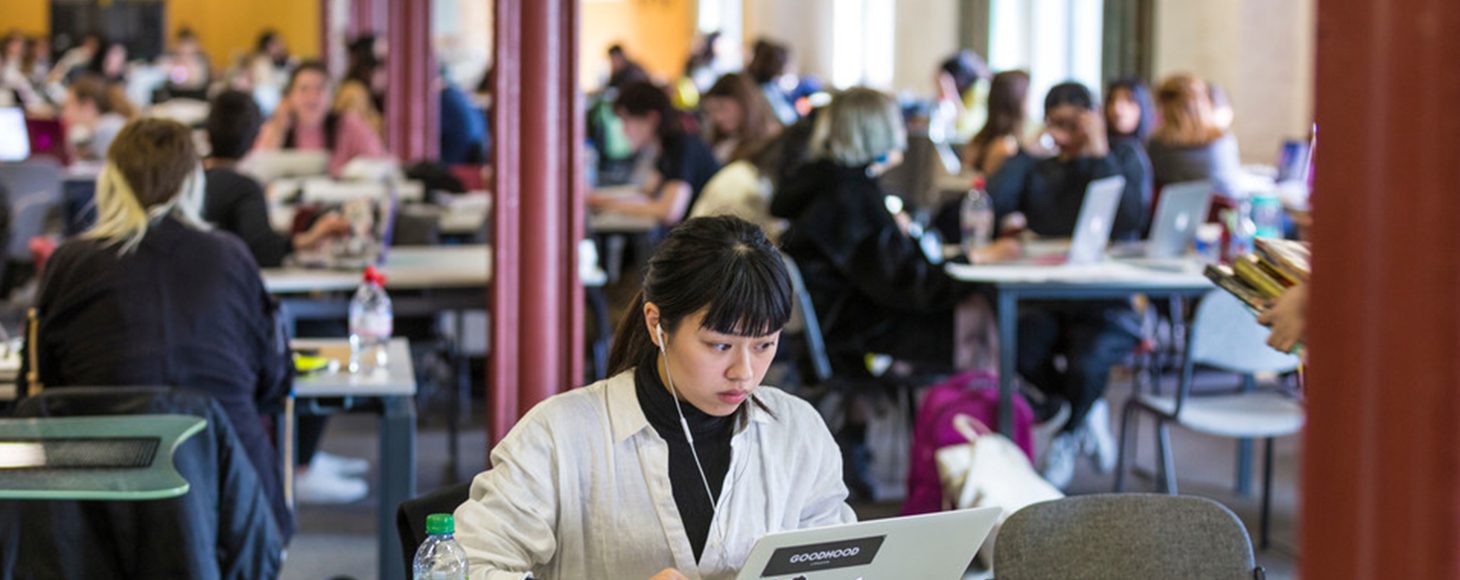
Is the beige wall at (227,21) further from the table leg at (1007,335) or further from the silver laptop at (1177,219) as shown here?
the table leg at (1007,335)

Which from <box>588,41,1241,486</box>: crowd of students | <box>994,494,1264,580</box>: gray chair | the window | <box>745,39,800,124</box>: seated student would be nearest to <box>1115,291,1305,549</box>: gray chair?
<box>588,41,1241,486</box>: crowd of students

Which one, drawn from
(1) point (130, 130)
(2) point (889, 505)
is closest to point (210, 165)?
(1) point (130, 130)

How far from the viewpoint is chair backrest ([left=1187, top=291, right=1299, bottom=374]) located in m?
4.92

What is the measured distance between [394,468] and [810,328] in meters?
1.67

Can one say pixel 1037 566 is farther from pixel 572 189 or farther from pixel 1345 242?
pixel 572 189

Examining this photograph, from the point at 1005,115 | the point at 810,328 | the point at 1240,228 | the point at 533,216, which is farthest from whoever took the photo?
the point at 1005,115

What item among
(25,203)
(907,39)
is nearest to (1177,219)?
(25,203)

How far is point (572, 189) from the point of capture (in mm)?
4594

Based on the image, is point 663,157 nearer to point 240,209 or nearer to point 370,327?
point 240,209

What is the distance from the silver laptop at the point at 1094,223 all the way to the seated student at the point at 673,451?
10.2 ft

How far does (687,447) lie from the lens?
93.5 inches

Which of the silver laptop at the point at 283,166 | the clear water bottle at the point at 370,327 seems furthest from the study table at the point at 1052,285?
the silver laptop at the point at 283,166

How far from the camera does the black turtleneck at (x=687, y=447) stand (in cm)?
235

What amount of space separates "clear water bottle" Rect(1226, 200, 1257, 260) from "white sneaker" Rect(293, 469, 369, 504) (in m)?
2.75
